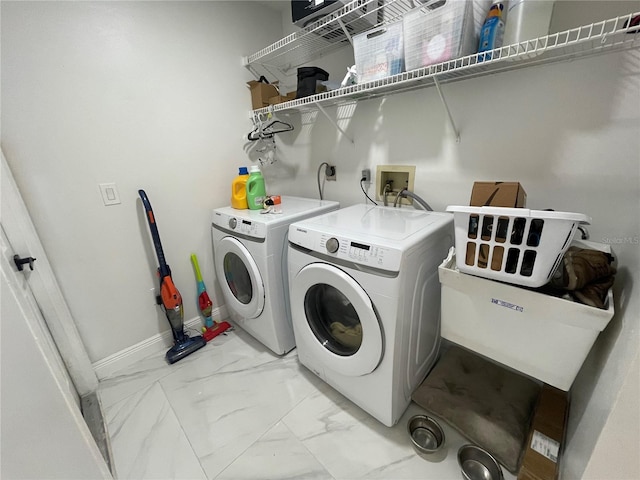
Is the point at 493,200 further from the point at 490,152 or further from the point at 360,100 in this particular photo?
the point at 360,100

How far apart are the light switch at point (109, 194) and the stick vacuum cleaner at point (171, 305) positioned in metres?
0.12

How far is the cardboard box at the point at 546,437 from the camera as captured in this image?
0.90m

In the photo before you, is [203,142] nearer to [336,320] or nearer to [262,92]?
[262,92]

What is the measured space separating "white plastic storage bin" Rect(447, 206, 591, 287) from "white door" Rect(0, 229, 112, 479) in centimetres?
115

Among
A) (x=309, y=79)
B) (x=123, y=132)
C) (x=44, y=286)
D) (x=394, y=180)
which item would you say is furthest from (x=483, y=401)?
(x=123, y=132)

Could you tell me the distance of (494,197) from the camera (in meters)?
0.85

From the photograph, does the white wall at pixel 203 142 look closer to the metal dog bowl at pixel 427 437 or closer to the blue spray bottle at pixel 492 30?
the blue spray bottle at pixel 492 30

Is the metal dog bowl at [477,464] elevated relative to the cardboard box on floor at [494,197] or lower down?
lower down

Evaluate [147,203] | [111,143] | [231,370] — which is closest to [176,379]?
[231,370]

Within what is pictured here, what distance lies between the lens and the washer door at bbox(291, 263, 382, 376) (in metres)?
0.99

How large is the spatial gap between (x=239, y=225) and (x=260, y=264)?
0.92 feet

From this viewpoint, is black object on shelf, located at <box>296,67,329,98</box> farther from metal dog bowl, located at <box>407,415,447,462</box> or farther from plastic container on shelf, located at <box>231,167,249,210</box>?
metal dog bowl, located at <box>407,415,447,462</box>

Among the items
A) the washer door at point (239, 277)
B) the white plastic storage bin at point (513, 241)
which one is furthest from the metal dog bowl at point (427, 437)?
the washer door at point (239, 277)

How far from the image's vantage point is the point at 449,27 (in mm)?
901
